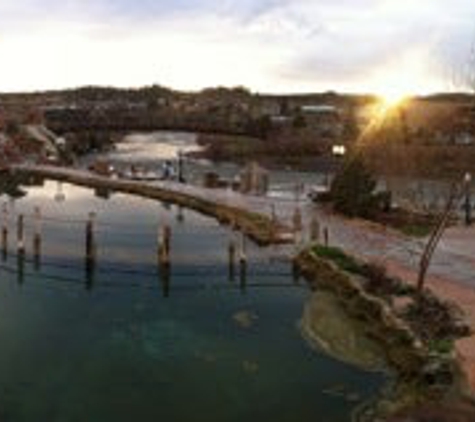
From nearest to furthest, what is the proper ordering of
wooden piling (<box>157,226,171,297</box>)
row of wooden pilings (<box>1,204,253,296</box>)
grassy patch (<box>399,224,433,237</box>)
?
wooden piling (<box>157,226,171,297</box>) → row of wooden pilings (<box>1,204,253,296</box>) → grassy patch (<box>399,224,433,237</box>)

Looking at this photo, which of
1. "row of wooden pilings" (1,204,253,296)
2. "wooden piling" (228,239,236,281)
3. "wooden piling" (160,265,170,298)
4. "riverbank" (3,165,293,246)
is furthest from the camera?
"riverbank" (3,165,293,246)

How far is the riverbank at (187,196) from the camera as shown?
53625 millimetres

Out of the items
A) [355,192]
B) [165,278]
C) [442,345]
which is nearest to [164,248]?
[165,278]

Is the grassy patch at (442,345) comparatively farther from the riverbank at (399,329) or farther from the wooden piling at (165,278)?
the wooden piling at (165,278)

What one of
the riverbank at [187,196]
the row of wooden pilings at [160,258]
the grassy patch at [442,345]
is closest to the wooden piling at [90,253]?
the row of wooden pilings at [160,258]

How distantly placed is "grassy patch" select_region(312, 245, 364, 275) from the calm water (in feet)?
5.91

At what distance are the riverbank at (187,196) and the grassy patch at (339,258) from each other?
4.84 metres

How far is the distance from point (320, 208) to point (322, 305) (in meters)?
22.9

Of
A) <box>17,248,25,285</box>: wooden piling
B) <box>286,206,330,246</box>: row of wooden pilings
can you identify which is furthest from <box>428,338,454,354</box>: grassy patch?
<box>17,248,25,285</box>: wooden piling

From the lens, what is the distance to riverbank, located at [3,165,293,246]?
5362cm

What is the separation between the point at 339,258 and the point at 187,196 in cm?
2609

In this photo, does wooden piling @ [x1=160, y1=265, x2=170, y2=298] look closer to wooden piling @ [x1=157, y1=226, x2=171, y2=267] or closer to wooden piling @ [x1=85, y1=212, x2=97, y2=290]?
wooden piling @ [x1=157, y1=226, x2=171, y2=267]

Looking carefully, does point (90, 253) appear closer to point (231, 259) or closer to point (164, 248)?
point (164, 248)

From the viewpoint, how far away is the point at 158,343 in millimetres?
35531
